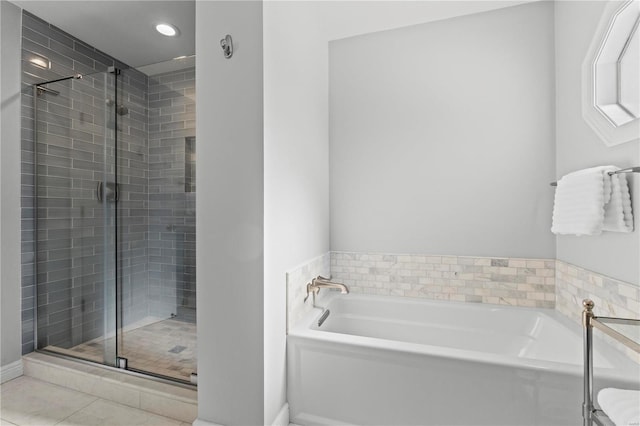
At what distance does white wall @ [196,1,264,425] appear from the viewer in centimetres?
146

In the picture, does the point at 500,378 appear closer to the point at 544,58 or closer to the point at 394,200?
the point at 394,200

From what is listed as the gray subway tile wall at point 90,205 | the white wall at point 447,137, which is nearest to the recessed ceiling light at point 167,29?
the gray subway tile wall at point 90,205

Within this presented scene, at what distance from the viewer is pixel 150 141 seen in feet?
6.87

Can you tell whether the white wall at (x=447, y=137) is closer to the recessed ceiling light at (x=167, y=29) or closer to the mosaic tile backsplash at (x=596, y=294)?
the mosaic tile backsplash at (x=596, y=294)

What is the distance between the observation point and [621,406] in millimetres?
953

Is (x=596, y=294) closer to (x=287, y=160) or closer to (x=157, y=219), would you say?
(x=287, y=160)

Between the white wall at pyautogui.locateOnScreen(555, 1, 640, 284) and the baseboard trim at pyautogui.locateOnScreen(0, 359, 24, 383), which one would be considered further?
the baseboard trim at pyautogui.locateOnScreen(0, 359, 24, 383)

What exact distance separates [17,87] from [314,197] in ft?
7.36

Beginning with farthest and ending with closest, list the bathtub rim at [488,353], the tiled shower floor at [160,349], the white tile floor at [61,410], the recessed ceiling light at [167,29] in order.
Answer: the recessed ceiling light at [167,29], the tiled shower floor at [160,349], the white tile floor at [61,410], the bathtub rim at [488,353]

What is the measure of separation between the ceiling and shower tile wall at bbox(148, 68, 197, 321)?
1.84 ft

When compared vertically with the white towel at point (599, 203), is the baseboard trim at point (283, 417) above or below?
below

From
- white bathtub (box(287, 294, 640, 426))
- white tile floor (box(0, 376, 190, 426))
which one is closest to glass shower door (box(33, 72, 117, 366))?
white tile floor (box(0, 376, 190, 426))

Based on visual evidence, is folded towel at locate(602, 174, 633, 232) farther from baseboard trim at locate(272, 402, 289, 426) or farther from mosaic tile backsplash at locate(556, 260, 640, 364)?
baseboard trim at locate(272, 402, 289, 426)

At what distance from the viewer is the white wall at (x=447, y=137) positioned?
209 cm
